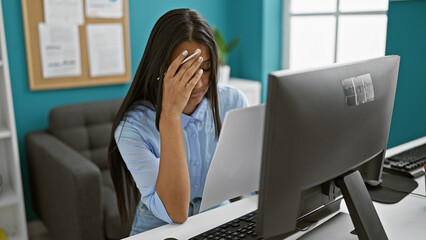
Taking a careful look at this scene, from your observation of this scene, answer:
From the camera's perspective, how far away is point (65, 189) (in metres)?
2.11

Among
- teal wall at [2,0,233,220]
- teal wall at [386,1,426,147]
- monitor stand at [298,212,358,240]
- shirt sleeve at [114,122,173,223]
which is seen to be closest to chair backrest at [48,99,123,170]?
teal wall at [2,0,233,220]

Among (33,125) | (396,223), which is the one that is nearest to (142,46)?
(33,125)

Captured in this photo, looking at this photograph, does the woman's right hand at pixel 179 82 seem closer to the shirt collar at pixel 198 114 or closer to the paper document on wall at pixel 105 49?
the shirt collar at pixel 198 114

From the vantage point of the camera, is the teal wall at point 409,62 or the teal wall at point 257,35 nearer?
the teal wall at point 409,62

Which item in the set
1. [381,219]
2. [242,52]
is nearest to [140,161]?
[381,219]

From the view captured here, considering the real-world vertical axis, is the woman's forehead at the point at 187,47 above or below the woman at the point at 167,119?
above

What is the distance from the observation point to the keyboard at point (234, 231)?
99 centimetres

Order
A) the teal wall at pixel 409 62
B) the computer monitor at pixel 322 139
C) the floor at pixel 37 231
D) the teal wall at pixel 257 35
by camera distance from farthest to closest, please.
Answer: the teal wall at pixel 257 35 < the floor at pixel 37 231 < the teal wall at pixel 409 62 < the computer monitor at pixel 322 139

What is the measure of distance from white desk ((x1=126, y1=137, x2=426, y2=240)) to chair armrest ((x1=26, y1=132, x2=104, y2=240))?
105 centimetres

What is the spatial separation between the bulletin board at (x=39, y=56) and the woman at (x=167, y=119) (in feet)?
5.36

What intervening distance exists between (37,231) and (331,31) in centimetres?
261

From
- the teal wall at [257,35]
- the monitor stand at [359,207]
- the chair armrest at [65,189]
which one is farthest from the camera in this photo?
the teal wall at [257,35]

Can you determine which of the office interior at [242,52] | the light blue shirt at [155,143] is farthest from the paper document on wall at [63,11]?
the light blue shirt at [155,143]

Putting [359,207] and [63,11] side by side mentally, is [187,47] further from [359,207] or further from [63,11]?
[63,11]
